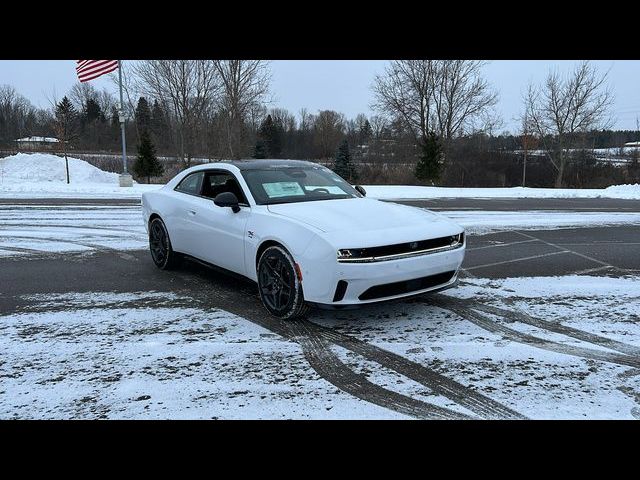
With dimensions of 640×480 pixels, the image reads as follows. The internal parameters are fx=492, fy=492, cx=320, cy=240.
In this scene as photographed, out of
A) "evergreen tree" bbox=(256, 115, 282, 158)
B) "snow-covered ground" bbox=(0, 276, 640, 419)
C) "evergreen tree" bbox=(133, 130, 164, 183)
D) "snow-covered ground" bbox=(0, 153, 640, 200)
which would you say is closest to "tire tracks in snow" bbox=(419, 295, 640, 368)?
"snow-covered ground" bbox=(0, 276, 640, 419)

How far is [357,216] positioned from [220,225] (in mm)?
1575

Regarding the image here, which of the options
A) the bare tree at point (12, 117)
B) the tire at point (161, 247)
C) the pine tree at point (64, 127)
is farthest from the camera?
the bare tree at point (12, 117)

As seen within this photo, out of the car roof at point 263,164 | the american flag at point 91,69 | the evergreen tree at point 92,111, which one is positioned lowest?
the car roof at point 263,164

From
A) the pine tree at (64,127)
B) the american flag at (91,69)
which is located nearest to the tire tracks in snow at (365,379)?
the american flag at (91,69)

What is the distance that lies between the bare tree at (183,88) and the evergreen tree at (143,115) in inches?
173

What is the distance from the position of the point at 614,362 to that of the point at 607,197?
20.3 meters

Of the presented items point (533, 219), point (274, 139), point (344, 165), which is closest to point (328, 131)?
point (274, 139)

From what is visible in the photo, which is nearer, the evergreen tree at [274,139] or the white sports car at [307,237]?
the white sports car at [307,237]

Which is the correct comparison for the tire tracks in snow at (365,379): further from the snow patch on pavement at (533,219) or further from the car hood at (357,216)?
the snow patch on pavement at (533,219)

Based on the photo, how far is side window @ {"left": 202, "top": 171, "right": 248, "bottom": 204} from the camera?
5.61m

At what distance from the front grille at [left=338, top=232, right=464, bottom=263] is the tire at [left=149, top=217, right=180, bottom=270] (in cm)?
310

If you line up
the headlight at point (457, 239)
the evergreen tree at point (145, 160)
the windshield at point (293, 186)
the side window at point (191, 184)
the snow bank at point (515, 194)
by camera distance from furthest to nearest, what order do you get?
the evergreen tree at point (145, 160) → the snow bank at point (515, 194) → the side window at point (191, 184) → the windshield at point (293, 186) → the headlight at point (457, 239)

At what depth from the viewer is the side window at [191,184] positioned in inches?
241
